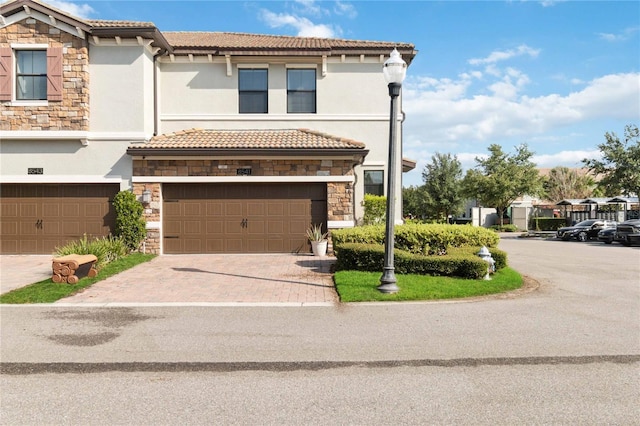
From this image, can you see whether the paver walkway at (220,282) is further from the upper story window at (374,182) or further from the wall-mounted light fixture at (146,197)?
the upper story window at (374,182)

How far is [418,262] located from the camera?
10.4m

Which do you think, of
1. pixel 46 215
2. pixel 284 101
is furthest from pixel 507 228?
pixel 46 215

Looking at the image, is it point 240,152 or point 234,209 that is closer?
point 240,152

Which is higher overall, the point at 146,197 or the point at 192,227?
the point at 146,197

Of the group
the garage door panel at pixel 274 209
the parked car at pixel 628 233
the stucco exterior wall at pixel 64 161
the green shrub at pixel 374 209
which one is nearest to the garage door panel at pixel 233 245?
the garage door panel at pixel 274 209

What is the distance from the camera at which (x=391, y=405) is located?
4141 millimetres

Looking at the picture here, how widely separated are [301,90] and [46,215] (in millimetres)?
9919

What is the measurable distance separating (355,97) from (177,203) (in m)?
7.62

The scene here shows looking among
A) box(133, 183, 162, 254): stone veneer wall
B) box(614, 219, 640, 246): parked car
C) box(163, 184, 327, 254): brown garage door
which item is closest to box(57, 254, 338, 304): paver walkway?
box(133, 183, 162, 254): stone veneer wall

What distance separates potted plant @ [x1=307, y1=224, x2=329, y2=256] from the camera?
1498 cm

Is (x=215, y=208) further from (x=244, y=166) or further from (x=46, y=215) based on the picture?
(x=46, y=215)

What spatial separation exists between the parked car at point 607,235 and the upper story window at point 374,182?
16.5m

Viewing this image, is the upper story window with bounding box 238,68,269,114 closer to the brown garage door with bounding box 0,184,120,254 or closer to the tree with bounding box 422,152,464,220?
the brown garage door with bounding box 0,184,120,254

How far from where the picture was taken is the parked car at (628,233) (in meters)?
23.6
